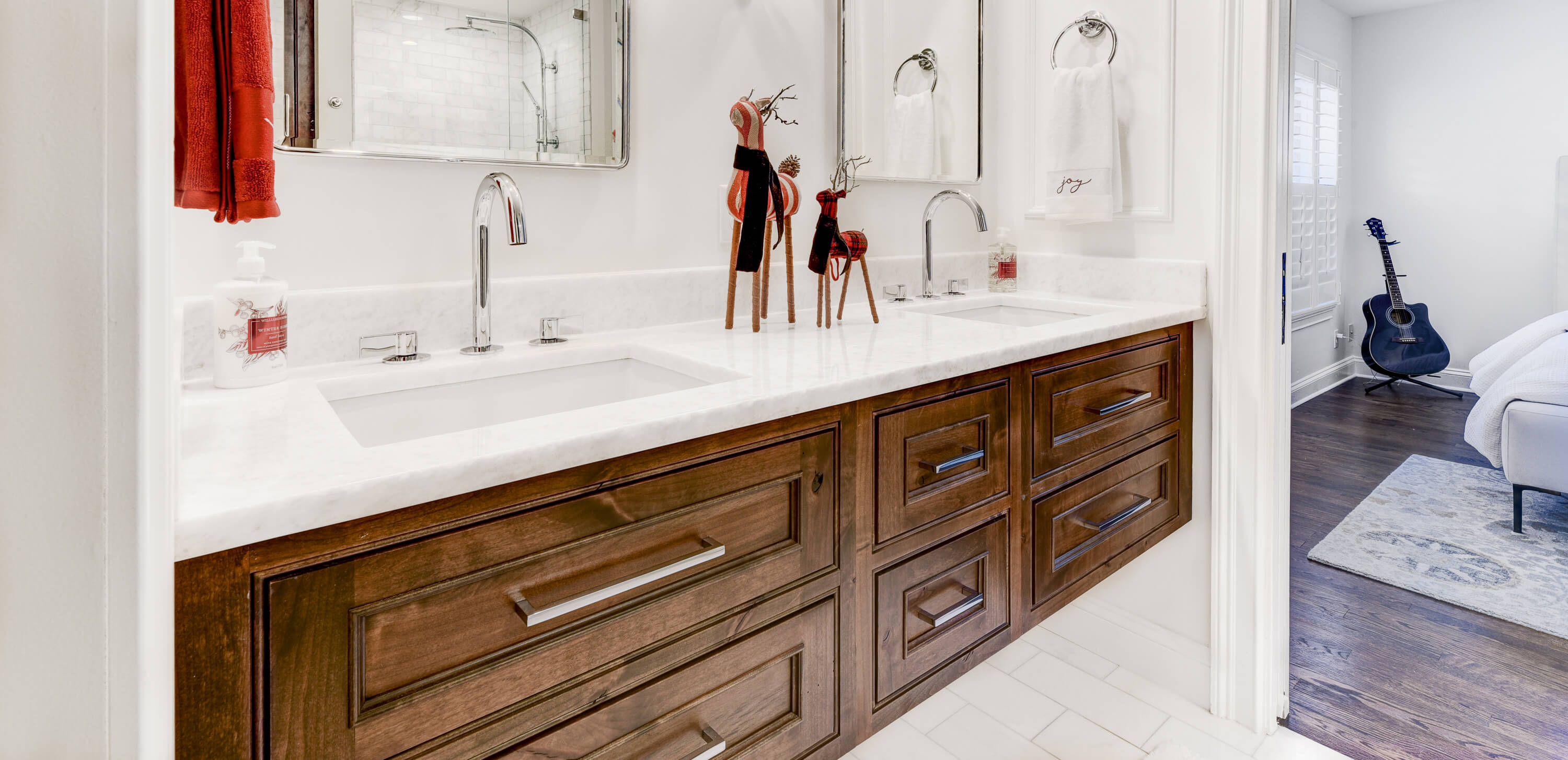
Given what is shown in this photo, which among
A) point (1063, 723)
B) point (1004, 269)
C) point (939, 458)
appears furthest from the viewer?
point (1004, 269)

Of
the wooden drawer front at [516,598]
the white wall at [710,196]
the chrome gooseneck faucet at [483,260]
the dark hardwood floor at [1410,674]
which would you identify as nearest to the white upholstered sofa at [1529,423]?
the dark hardwood floor at [1410,674]

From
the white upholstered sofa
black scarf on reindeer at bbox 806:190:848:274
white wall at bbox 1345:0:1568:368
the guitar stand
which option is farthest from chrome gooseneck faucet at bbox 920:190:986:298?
white wall at bbox 1345:0:1568:368

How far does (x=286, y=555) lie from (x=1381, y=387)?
18.6 feet

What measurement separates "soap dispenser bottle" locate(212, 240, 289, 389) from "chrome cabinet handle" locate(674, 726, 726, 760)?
2.24ft

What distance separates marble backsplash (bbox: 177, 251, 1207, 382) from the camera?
1.04 meters

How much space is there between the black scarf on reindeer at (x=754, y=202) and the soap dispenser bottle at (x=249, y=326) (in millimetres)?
678

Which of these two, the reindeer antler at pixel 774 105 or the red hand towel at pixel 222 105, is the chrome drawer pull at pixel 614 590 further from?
the reindeer antler at pixel 774 105

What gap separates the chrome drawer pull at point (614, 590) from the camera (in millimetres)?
673

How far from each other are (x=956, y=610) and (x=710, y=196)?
88cm

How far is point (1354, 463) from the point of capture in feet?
10.7

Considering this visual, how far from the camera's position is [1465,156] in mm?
4379

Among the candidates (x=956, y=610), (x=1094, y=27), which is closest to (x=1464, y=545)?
(x=1094, y=27)

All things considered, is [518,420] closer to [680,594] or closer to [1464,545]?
[680,594]

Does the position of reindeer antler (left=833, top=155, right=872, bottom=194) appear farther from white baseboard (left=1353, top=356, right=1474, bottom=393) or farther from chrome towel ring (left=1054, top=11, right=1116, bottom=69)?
white baseboard (left=1353, top=356, right=1474, bottom=393)
